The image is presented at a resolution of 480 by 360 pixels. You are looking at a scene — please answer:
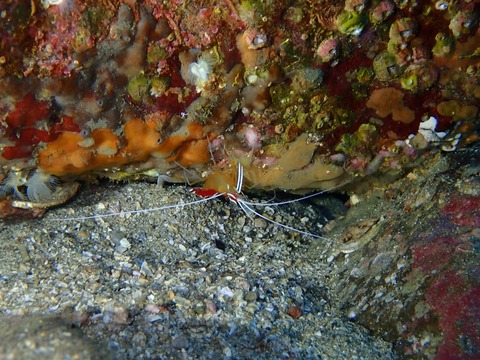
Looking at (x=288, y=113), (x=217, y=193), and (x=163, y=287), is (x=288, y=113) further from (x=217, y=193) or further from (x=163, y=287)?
(x=163, y=287)

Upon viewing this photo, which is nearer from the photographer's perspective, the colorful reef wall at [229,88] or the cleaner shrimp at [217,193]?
the colorful reef wall at [229,88]

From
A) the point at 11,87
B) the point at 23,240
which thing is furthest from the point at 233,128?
the point at 23,240

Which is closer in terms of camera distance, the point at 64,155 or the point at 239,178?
the point at 64,155

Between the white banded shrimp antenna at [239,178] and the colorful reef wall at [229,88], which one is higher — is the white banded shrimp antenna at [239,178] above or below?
below

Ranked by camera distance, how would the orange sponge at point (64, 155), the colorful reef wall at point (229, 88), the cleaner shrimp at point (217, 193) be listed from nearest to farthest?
the colorful reef wall at point (229, 88), the orange sponge at point (64, 155), the cleaner shrimp at point (217, 193)

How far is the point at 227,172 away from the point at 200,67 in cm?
121

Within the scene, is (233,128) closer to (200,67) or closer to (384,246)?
(200,67)

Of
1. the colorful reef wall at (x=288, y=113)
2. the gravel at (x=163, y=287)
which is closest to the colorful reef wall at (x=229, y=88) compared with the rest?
the colorful reef wall at (x=288, y=113)

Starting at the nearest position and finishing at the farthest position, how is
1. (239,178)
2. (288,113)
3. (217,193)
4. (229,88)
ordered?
(229,88)
(288,113)
(239,178)
(217,193)

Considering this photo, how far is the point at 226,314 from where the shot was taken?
2994 millimetres

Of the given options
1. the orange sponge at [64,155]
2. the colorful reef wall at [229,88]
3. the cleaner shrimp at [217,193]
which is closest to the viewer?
the colorful reef wall at [229,88]

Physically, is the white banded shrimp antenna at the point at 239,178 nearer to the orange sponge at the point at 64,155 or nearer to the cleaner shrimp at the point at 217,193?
the cleaner shrimp at the point at 217,193

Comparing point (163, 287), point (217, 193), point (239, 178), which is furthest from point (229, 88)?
point (163, 287)

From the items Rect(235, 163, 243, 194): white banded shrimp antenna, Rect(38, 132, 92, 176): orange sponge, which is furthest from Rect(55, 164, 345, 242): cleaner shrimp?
Rect(38, 132, 92, 176): orange sponge
